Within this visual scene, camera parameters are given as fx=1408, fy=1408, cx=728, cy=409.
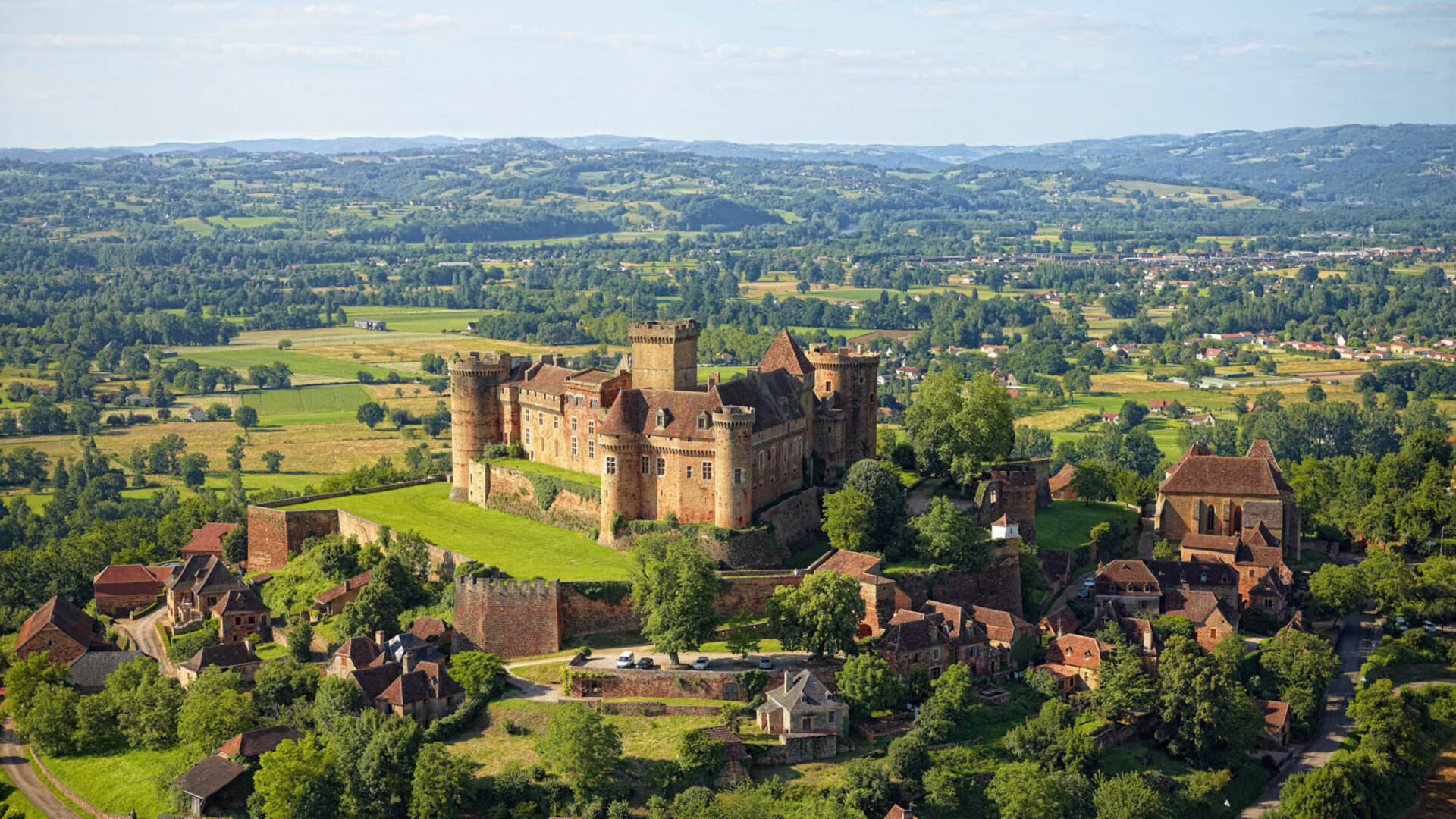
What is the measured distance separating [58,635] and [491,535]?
23.7 metres

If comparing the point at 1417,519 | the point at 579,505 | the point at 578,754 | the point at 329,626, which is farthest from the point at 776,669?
the point at 1417,519

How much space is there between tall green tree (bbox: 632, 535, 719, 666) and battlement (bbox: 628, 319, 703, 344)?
13.9 metres

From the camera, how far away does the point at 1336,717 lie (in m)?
70.1

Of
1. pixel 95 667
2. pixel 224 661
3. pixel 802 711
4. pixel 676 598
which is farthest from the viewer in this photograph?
pixel 95 667

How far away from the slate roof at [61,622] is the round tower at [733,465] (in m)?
35.8

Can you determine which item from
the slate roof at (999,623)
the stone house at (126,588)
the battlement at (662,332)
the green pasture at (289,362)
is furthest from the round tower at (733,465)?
the green pasture at (289,362)

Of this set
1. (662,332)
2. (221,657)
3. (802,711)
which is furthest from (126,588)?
(802,711)

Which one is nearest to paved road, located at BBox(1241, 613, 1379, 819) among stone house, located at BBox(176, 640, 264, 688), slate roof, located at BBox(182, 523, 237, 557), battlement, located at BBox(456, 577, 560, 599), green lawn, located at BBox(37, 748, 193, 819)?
battlement, located at BBox(456, 577, 560, 599)

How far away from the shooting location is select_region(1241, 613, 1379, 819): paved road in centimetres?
6378

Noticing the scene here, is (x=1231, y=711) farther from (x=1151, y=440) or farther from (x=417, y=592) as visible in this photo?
(x=1151, y=440)

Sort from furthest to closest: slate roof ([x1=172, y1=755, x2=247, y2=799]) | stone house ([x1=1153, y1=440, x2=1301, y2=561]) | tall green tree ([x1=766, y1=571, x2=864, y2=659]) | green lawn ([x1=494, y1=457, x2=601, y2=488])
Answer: stone house ([x1=1153, y1=440, x2=1301, y2=561])
green lawn ([x1=494, y1=457, x2=601, y2=488])
tall green tree ([x1=766, y1=571, x2=864, y2=659])
slate roof ([x1=172, y1=755, x2=247, y2=799])

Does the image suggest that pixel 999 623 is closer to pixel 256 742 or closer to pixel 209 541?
pixel 256 742

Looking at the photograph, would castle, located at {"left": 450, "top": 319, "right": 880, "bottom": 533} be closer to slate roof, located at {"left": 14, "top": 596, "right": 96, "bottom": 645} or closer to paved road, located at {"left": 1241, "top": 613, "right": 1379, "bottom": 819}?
slate roof, located at {"left": 14, "top": 596, "right": 96, "bottom": 645}

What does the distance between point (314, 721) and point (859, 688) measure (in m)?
24.5
